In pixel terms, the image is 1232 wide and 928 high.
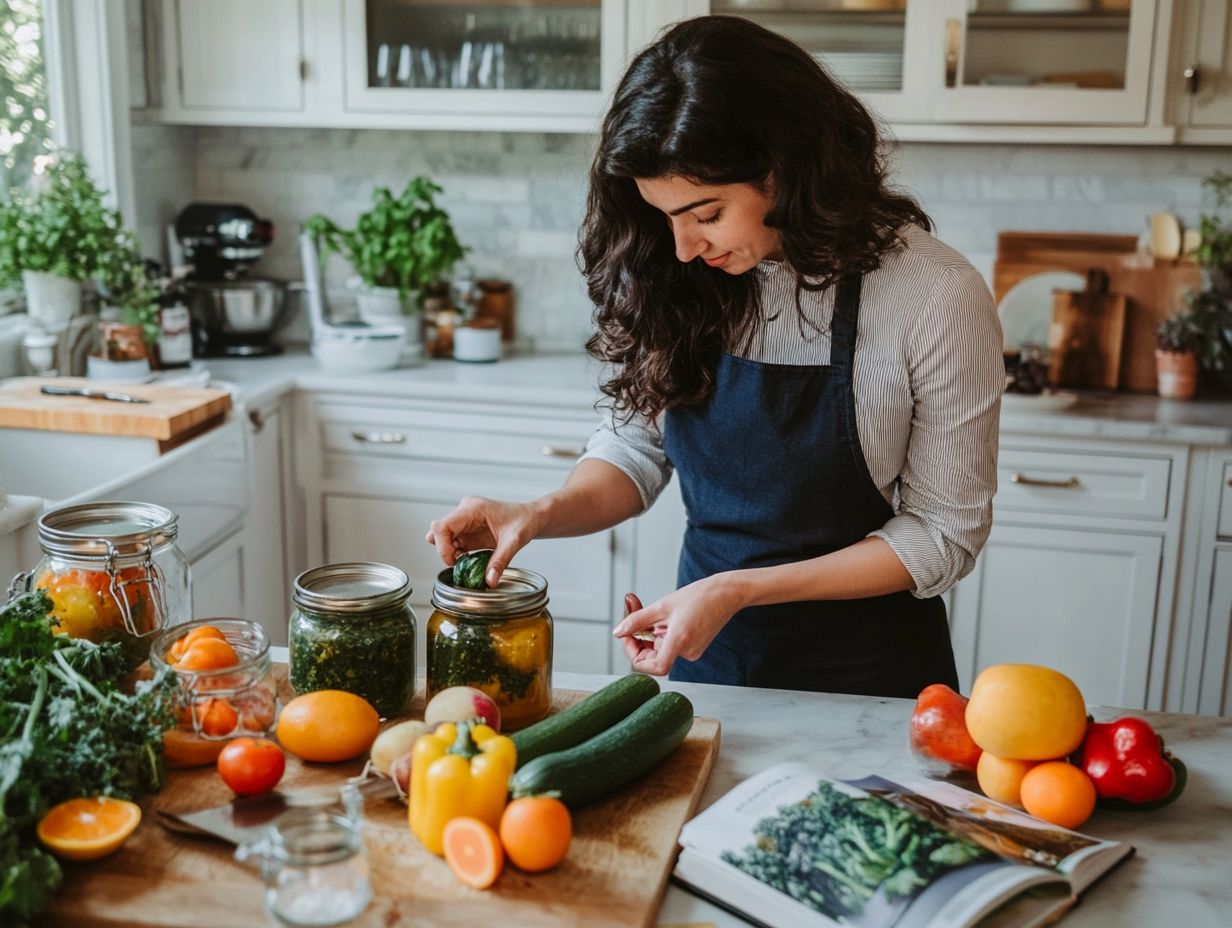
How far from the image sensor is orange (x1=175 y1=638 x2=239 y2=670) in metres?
1.22

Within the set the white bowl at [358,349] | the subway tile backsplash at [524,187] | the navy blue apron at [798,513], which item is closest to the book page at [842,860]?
the navy blue apron at [798,513]

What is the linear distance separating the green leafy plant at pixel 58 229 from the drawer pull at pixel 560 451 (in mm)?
1037

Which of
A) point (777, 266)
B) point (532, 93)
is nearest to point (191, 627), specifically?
point (777, 266)

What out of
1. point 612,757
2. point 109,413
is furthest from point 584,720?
point 109,413

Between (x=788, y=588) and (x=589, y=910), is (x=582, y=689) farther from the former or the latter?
(x=589, y=910)

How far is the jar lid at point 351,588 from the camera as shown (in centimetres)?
130

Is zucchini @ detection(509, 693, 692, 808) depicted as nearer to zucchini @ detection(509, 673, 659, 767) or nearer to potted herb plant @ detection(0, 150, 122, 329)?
zucchini @ detection(509, 673, 659, 767)

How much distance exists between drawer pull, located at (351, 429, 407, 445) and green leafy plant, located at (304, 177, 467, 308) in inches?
15.8

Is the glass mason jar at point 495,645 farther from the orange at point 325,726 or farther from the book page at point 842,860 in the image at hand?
the book page at point 842,860

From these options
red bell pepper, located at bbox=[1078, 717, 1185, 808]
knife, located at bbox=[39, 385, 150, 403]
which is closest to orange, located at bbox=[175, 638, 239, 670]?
red bell pepper, located at bbox=[1078, 717, 1185, 808]

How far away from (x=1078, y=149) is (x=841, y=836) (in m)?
2.63

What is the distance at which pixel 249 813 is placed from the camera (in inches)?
44.4

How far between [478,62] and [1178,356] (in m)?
1.80

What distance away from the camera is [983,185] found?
335 centimetres
